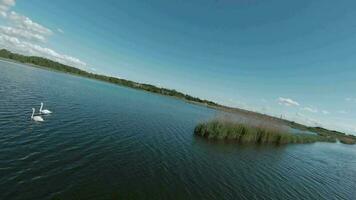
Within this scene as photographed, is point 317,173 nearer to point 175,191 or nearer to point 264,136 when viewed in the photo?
point 264,136

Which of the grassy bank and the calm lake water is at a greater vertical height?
the grassy bank

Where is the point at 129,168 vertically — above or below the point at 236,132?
below

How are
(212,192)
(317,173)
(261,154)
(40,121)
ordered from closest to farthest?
(212,192) < (40,121) < (317,173) < (261,154)

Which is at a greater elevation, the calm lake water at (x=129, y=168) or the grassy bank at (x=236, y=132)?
the grassy bank at (x=236, y=132)

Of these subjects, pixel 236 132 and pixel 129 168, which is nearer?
pixel 129 168

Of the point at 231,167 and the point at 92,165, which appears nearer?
the point at 92,165

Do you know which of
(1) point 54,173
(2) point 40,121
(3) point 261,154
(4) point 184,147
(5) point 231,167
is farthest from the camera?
(3) point 261,154

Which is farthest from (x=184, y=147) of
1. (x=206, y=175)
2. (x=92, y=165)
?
(x=92, y=165)

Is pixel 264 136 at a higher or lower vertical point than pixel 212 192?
higher

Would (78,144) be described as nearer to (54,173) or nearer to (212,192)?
(54,173)

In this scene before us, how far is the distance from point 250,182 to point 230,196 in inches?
128

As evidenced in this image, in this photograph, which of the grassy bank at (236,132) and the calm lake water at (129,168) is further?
the grassy bank at (236,132)

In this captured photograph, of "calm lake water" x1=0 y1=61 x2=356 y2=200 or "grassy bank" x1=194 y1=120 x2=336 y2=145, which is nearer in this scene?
"calm lake water" x1=0 y1=61 x2=356 y2=200

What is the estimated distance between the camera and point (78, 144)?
14.0 m
